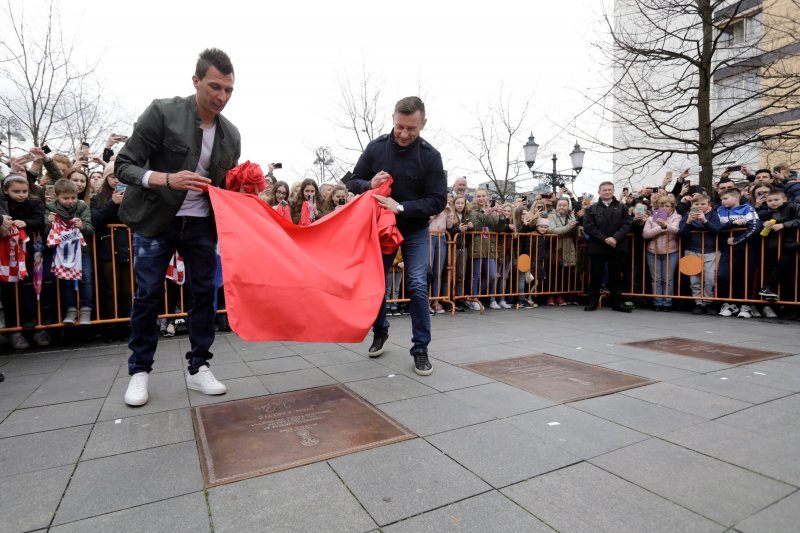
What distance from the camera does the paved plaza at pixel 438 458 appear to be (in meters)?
1.92

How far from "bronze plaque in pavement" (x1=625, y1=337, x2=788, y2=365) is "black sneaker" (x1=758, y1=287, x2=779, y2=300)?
301 centimetres

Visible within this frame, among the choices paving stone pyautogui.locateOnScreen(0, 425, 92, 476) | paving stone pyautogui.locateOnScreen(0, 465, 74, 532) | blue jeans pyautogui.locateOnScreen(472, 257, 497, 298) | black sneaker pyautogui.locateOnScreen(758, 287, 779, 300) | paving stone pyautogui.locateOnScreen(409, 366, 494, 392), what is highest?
blue jeans pyautogui.locateOnScreen(472, 257, 497, 298)

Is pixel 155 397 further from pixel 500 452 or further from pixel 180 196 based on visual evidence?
pixel 500 452

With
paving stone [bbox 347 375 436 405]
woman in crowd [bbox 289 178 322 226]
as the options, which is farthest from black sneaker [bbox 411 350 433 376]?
woman in crowd [bbox 289 178 322 226]

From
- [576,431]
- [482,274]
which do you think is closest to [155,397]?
[576,431]

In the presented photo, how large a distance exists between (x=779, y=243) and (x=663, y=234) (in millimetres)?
1746

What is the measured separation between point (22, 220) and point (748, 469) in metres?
6.73

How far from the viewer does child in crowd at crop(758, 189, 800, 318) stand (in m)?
7.43

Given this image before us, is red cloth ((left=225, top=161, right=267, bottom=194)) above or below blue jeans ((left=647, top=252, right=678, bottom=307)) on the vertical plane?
above

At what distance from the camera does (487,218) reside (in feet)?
29.4

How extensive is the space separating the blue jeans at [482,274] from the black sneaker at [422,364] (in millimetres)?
4623

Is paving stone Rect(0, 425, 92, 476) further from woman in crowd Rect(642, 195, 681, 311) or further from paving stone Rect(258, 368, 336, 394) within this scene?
woman in crowd Rect(642, 195, 681, 311)

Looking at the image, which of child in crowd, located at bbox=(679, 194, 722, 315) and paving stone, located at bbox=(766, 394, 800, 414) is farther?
child in crowd, located at bbox=(679, 194, 722, 315)

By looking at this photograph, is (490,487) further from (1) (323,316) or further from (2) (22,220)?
(2) (22,220)
